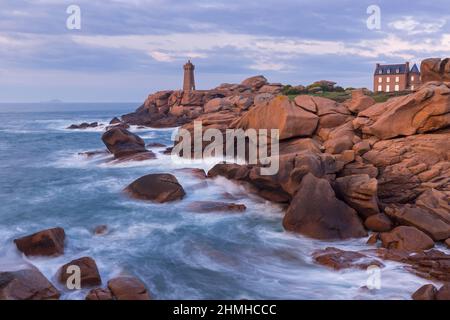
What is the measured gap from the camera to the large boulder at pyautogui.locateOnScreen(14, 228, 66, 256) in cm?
1700

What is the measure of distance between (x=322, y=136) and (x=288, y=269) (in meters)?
14.4

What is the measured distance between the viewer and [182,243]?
1930 centimetres

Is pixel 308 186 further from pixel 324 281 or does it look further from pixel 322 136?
pixel 322 136

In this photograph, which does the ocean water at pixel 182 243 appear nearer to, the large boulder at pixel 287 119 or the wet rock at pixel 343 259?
the wet rock at pixel 343 259

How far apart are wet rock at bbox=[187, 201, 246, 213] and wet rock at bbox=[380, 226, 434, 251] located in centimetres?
800

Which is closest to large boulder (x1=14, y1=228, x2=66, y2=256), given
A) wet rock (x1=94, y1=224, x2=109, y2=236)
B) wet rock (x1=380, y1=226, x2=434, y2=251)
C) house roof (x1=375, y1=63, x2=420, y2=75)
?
wet rock (x1=94, y1=224, x2=109, y2=236)

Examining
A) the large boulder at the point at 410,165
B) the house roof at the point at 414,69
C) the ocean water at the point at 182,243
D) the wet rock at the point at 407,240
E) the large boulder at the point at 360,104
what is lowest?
the ocean water at the point at 182,243

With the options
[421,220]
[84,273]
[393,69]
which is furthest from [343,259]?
[393,69]

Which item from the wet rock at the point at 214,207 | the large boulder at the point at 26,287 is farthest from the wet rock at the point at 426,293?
the large boulder at the point at 26,287

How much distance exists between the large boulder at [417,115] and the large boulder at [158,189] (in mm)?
12586

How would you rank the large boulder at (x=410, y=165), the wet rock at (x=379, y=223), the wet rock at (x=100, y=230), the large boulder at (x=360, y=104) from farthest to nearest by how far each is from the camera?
the large boulder at (x=360, y=104) → the large boulder at (x=410, y=165) → the wet rock at (x=100, y=230) → the wet rock at (x=379, y=223)

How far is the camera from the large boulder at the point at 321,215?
62.7 feet

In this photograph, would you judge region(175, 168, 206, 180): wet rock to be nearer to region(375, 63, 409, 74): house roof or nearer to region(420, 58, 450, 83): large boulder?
region(420, 58, 450, 83): large boulder

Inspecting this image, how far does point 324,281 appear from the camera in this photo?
1514 centimetres
